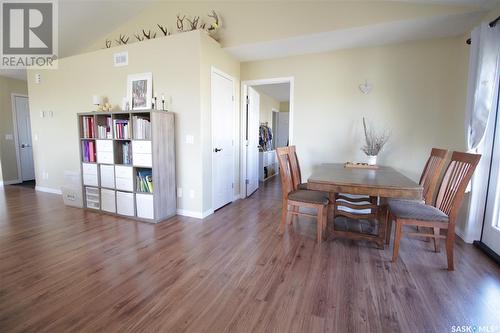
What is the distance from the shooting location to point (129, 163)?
10.7 feet

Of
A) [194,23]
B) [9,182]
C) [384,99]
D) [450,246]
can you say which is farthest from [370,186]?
[9,182]

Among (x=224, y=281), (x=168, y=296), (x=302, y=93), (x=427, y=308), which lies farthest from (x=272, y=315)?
(x=302, y=93)

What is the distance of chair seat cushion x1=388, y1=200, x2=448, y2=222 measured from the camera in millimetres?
2039

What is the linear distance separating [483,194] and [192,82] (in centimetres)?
362

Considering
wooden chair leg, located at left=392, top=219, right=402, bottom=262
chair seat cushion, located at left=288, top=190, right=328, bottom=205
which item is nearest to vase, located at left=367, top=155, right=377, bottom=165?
chair seat cushion, located at left=288, top=190, right=328, bottom=205

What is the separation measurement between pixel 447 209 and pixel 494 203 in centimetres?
62

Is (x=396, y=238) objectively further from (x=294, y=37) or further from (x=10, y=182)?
(x=10, y=182)

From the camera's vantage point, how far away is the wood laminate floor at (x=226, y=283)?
4.79ft

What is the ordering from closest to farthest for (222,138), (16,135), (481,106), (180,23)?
(481,106), (180,23), (222,138), (16,135)

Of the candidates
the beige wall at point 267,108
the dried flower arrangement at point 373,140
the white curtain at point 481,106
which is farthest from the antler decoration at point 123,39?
the white curtain at point 481,106

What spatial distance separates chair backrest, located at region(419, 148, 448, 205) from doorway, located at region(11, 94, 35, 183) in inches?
318

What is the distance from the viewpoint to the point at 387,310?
1555 millimetres

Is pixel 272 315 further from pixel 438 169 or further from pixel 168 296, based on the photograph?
pixel 438 169

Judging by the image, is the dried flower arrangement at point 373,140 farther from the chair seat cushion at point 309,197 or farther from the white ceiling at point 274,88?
Answer: the white ceiling at point 274,88
